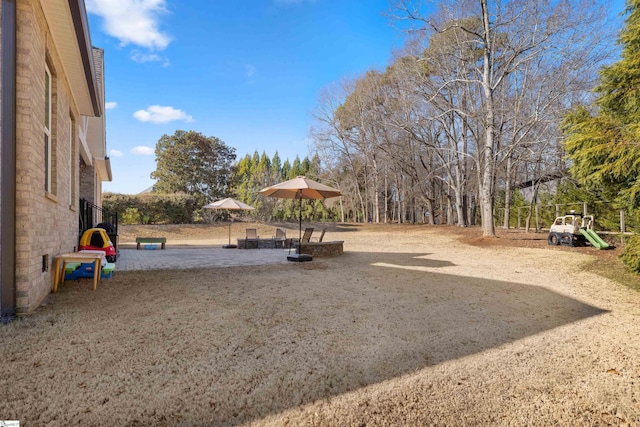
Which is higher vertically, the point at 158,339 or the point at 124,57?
the point at 124,57

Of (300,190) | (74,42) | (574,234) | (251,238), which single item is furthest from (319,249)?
(574,234)

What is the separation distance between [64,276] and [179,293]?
222cm

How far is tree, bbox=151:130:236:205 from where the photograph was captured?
1228 inches

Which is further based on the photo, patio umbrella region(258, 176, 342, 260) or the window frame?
patio umbrella region(258, 176, 342, 260)

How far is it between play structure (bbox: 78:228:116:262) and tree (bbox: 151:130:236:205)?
22619 mm

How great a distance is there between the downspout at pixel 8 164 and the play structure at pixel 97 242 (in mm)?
4200

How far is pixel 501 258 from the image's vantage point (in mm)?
10164

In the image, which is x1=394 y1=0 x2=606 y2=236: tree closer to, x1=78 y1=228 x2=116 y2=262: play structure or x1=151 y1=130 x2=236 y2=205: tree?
x1=78 y1=228 x2=116 y2=262: play structure

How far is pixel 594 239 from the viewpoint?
11.4 meters

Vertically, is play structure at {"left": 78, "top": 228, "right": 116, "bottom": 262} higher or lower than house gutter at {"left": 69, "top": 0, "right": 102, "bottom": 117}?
lower

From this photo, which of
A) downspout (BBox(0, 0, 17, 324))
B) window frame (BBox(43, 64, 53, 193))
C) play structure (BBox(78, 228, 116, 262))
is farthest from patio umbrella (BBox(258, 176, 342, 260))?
downspout (BBox(0, 0, 17, 324))

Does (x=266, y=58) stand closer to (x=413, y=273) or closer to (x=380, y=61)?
(x=413, y=273)

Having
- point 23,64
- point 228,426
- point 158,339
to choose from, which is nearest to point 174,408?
point 228,426

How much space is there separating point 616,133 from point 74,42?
10.3 meters
